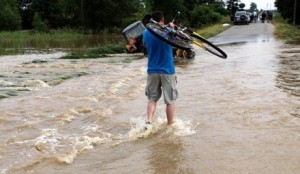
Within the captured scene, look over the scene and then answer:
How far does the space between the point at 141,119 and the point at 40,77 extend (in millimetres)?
7975

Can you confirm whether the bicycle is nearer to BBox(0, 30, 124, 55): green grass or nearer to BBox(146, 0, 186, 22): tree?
BBox(0, 30, 124, 55): green grass

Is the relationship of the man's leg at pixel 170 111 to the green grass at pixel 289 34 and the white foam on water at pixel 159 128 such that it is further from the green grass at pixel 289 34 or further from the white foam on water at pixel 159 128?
the green grass at pixel 289 34

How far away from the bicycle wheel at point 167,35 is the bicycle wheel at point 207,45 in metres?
0.37

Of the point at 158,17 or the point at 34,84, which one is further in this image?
the point at 34,84

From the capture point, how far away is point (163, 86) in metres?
6.80

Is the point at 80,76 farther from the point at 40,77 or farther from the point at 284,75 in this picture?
the point at 284,75

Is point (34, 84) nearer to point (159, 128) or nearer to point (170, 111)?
point (159, 128)

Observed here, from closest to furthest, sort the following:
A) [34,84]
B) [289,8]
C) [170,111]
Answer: [170,111] < [34,84] < [289,8]

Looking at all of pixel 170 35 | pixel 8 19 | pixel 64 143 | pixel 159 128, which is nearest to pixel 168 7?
pixel 8 19

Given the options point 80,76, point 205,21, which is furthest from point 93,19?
point 80,76

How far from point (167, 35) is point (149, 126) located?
1.42m

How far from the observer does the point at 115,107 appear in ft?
30.7

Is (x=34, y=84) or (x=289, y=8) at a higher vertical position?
(x=289, y=8)

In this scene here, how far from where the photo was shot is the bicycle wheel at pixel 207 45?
284 inches
